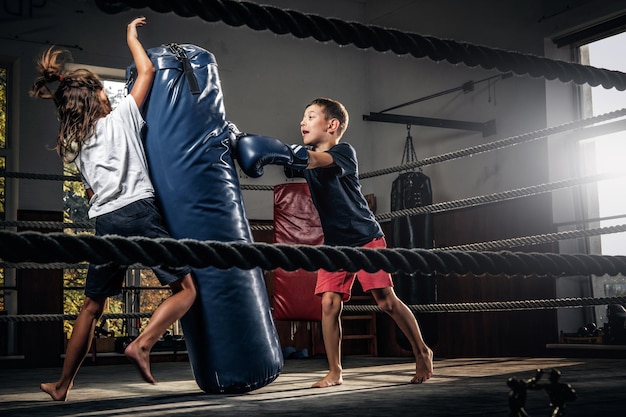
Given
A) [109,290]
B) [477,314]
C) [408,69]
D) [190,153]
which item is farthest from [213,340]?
[408,69]

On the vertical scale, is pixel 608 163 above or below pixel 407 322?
above

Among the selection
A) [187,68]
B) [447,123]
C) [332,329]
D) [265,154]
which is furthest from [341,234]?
[447,123]

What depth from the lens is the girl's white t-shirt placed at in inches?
75.5

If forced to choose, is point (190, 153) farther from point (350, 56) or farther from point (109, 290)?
point (350, 56)

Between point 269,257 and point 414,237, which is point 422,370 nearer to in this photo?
point 269,257

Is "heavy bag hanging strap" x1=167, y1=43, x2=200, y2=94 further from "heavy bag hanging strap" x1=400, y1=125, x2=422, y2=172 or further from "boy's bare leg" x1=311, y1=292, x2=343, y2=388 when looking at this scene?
"heavy bag hanging strap" x1=400, y1=125, x2=422, y2=172

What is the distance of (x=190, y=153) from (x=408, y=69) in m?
4.97

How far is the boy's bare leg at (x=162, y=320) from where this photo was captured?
5.69 feet

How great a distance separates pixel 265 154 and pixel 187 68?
534mm

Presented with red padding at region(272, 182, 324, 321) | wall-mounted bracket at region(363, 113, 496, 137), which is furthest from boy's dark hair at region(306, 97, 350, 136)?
wall-mounted bracket at region(363, 113, 496, 137)

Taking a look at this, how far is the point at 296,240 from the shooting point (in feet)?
10.6

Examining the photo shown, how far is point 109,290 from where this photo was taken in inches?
79.2

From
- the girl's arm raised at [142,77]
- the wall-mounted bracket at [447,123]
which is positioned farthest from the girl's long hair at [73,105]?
the wall-mounted bracket at [447,123]

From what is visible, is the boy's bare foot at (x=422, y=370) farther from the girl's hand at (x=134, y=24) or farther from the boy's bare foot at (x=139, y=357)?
the girl's hand at (x=134, y=24)
